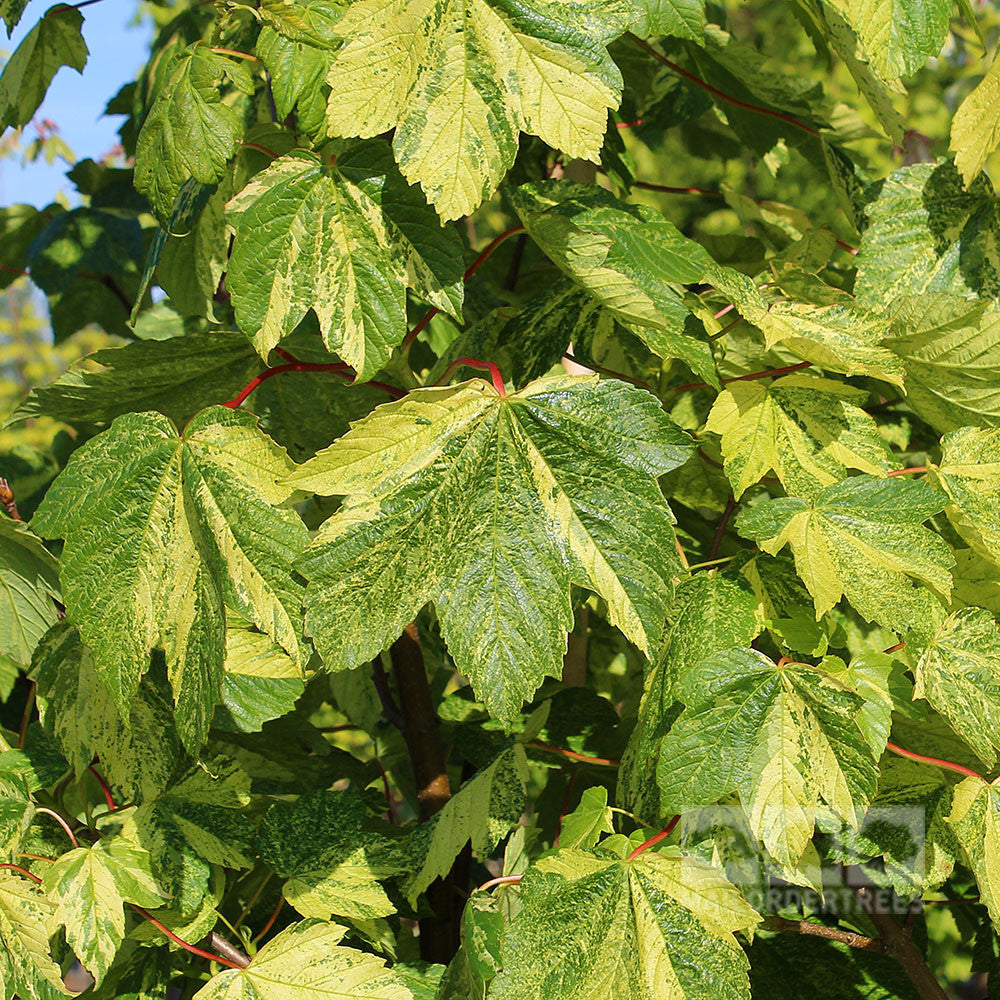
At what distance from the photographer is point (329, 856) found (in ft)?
3.48

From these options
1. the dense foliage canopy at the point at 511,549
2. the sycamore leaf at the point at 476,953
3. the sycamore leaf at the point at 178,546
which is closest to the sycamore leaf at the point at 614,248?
the dense foliage canopy at the point at 511,549

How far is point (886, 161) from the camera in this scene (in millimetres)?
5273

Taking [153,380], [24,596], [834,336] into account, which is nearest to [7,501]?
[24,596]

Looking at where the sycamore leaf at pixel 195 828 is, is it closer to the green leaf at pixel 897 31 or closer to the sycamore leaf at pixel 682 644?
the sycamore leaf at pixel 682 644

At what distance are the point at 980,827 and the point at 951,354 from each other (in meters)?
0.47

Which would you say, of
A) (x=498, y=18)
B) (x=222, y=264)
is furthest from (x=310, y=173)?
(x=222, y=264)

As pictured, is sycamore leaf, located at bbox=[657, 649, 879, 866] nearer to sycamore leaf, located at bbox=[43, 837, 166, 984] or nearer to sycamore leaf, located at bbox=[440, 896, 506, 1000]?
sycamore leaf, located at bbox=[440, 896, 506, 1000]

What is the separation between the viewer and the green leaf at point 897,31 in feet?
3.38

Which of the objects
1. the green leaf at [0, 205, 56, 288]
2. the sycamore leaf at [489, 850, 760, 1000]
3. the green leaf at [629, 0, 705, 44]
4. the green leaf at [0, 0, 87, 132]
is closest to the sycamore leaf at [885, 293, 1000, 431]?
the green leaf at [629, 0, 705, 44]

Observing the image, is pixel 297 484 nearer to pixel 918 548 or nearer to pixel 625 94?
pixel 918 548

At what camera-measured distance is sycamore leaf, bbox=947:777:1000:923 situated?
2.92 ft

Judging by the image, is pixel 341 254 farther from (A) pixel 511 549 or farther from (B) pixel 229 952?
(B) pixel 229 952

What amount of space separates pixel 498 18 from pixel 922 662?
2.33ft

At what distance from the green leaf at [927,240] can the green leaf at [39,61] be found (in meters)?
1.11
